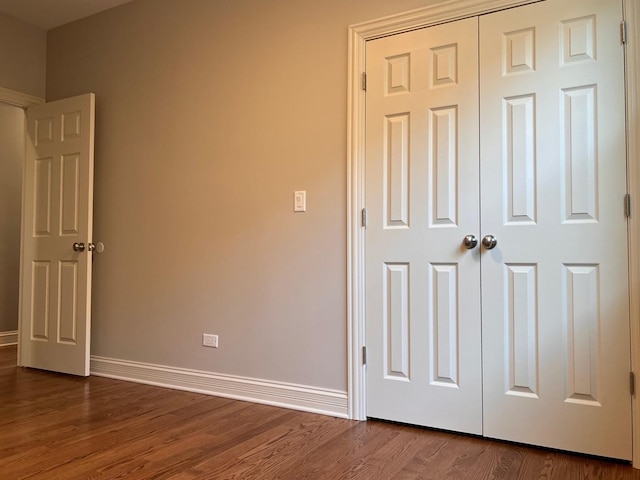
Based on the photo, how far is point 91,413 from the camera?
2734mm

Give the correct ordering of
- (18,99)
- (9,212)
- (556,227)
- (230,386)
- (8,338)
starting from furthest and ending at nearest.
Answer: (9,212) → (8,338) → (18,99) → (230,386) → (556,227)

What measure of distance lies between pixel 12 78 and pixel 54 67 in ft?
1.07

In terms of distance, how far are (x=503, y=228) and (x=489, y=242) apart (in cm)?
9

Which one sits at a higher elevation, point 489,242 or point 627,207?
point 627,207

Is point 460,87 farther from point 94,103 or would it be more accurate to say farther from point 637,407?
point 94,103

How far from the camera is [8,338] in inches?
200

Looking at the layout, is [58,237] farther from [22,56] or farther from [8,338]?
[8,338]

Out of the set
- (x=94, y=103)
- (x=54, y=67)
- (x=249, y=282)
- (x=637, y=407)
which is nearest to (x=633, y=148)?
(x=637, y=407)

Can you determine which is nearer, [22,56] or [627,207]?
[627,207]

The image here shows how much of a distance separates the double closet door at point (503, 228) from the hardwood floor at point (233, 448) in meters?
0.17

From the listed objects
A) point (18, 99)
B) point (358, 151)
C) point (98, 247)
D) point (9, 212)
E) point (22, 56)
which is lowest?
point (98, 247)

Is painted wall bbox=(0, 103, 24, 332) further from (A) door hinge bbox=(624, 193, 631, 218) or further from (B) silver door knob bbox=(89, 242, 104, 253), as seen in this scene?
(A) door hinge bbox=(624, 193, 631, 218)

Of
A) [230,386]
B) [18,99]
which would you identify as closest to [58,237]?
[18,99]

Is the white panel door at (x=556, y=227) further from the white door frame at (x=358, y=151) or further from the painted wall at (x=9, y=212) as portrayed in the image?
the painted wall at (x=9, y=212)
